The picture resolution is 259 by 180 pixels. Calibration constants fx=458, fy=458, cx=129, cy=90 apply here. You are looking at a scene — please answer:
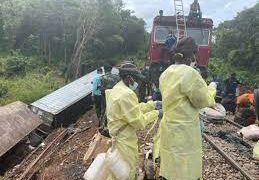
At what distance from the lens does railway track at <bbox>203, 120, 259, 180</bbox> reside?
24.4 ft

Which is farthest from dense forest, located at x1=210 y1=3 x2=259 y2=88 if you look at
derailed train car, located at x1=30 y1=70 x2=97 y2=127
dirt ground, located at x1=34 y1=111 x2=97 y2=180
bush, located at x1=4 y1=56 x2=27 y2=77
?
dirt ground, located at x1=34 y1=111 x2=97 y2=180

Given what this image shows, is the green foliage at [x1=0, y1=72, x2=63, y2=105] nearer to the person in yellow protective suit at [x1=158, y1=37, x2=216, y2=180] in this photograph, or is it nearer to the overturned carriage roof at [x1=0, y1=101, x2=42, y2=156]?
the overturned carriage roof at [x1=0, y1=101, x2=42, y2=156]

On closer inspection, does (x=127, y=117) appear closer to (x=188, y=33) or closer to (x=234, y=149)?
(x=234, y=149)

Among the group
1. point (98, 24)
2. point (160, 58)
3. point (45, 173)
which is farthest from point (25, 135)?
point (98, 24)

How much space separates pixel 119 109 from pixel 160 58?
36.7ft

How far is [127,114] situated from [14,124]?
8.83 meters

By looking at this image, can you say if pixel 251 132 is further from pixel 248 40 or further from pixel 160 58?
pixel 248 40

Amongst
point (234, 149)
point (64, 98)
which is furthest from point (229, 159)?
point (64, 98)

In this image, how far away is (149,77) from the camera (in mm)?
15781

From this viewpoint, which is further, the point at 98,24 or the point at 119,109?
the point at 98,24

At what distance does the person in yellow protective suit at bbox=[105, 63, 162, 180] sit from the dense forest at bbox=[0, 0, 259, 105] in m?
23.1

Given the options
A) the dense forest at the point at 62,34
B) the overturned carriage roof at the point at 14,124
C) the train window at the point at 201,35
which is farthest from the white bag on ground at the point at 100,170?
the dense forest at the point at 62,34

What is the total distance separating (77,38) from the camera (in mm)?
31031

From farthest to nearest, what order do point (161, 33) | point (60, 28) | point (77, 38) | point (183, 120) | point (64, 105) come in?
point (60, 28), point (77, 38), point (161, 33), point (64, 105), point (183, 120)
